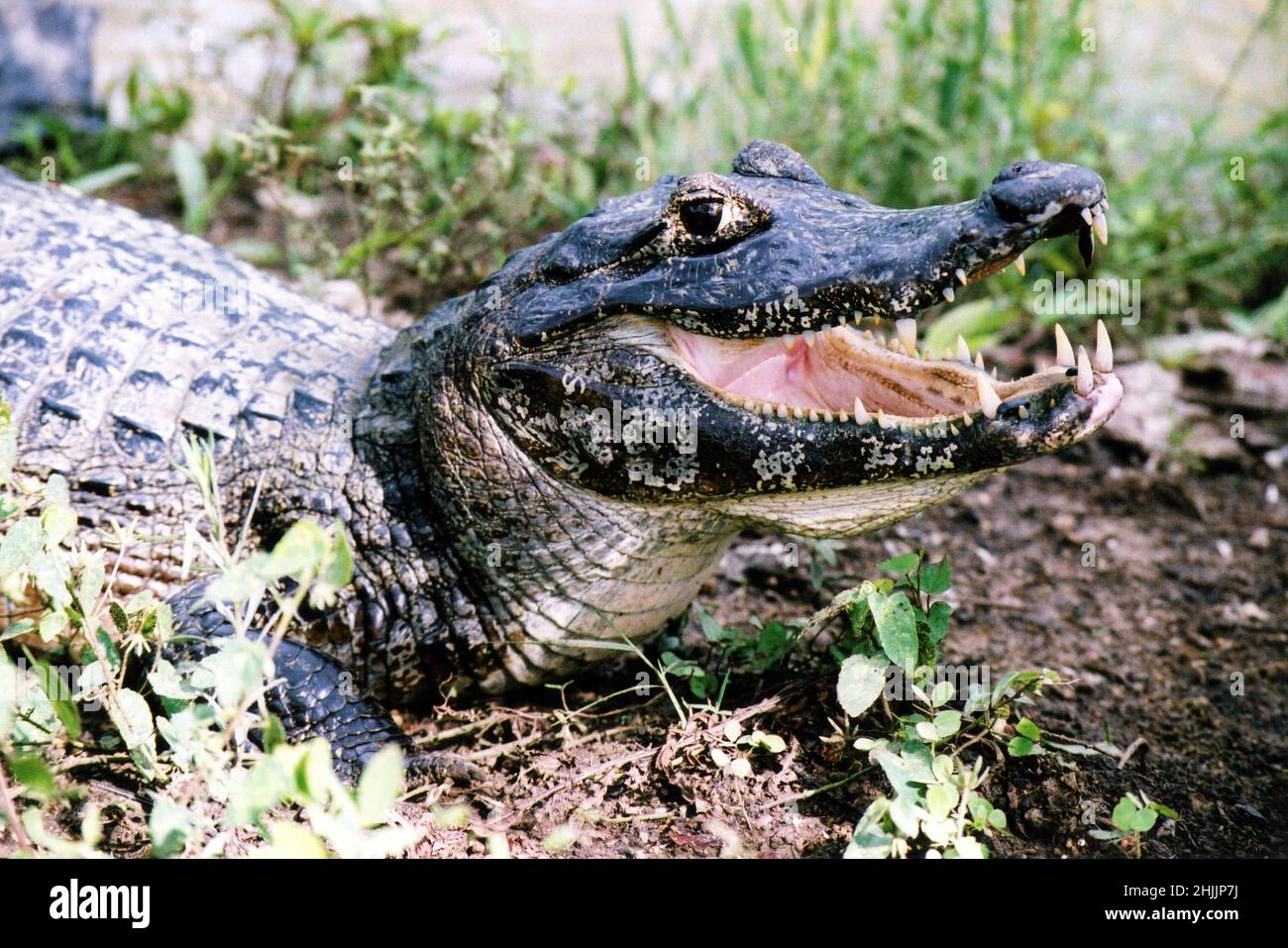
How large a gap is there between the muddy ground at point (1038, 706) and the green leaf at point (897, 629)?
1.23 ft

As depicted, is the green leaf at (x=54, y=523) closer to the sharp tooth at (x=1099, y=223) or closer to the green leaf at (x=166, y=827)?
the green leaf at (x=166, y=827)

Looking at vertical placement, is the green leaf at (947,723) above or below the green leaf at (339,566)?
below

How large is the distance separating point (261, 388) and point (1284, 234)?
514cm

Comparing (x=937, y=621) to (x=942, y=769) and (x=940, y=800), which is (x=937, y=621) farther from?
(x=940, y=800)

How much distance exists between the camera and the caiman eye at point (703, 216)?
3.34m

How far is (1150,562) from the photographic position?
4.86m

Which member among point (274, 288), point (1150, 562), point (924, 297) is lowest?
point (1150, 562)

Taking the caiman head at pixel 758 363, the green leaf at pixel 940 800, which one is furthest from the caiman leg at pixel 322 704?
the green leaf at pixel 940 800

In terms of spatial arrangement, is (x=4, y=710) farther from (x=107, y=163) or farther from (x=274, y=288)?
(x=107, y=163)

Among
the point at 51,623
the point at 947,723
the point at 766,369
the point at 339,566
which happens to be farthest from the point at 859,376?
the point at 51,623

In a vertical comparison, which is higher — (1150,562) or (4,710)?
(4,710)

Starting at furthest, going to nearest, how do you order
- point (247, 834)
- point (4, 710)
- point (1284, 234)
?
point (1284, 234), point (247, 834), point (4, 710)

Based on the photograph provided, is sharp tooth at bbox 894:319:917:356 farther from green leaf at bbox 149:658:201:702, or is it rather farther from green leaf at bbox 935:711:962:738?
green leaf at bbox 149:658:201:702
